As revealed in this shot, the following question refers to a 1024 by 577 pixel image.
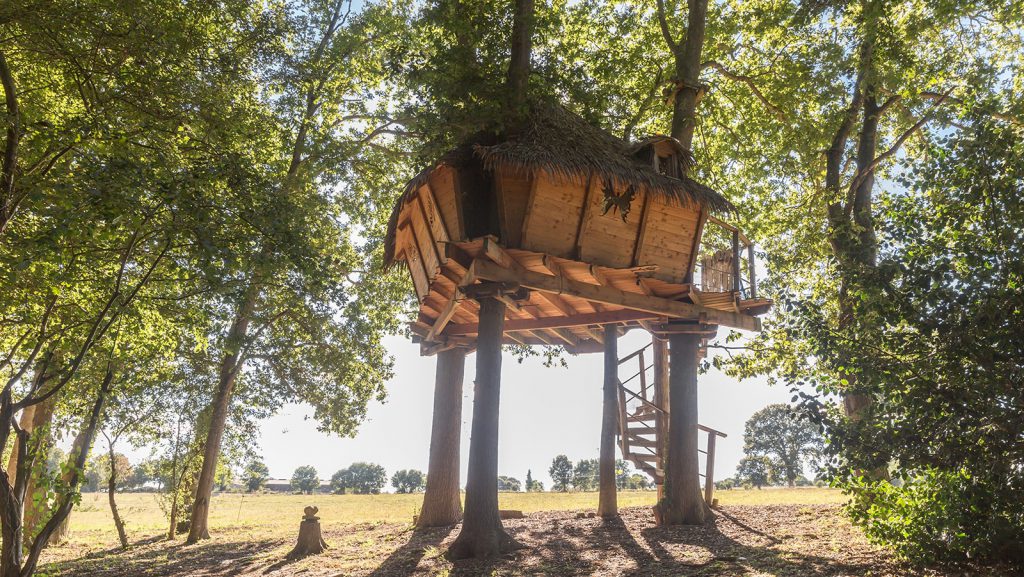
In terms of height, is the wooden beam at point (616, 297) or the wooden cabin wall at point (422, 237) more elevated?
the wooden cabin wall at point (422, 237)

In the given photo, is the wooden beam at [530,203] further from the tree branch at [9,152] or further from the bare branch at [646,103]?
the tree branch at [9,152]

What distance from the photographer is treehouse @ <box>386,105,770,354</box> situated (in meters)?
10.6

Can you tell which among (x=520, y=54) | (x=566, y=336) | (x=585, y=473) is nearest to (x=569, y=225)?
(x=520, y=54)

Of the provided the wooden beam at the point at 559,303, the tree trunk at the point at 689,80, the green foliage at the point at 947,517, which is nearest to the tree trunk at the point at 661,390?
the wooden beam at the point at 559,303

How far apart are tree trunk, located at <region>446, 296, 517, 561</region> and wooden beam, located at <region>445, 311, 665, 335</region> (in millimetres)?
3099

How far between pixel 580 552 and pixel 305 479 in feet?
172

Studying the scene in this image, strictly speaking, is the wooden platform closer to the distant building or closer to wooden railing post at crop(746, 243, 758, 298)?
wooden railing post at crop(746, 243, 758, 298)

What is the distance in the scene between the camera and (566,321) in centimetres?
1430

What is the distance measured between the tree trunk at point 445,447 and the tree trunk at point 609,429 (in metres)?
3.50

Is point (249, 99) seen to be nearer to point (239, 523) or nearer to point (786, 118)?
point (786, 118)

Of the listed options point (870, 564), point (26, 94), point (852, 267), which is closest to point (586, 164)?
point (852, 267)

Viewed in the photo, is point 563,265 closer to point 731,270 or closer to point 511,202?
point 511,202

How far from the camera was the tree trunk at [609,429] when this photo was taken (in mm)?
14383

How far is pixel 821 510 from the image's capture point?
42.7 feet
